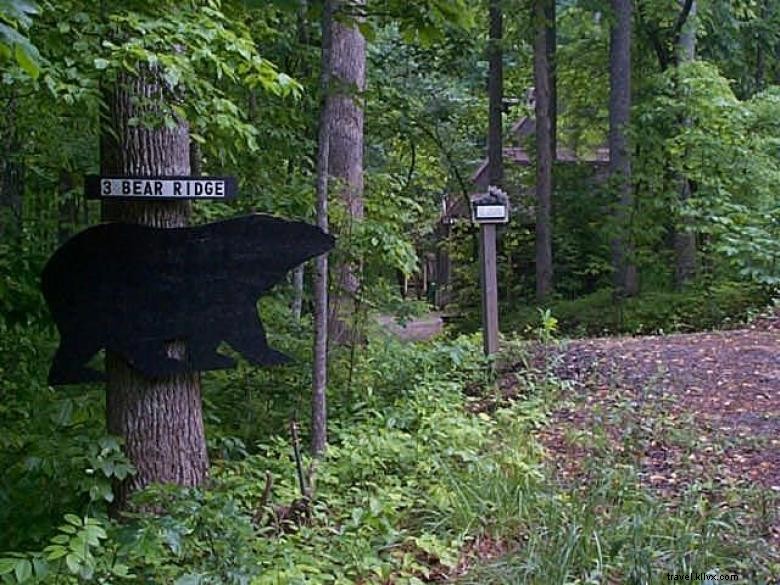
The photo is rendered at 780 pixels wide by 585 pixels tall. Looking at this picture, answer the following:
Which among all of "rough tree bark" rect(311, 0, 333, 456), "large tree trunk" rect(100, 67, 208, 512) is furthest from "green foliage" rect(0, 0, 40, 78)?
"rough tree bark" rect(311, 0, 333, 456)

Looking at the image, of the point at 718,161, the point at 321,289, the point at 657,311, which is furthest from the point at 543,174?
the point at 321,289

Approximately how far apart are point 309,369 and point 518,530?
2.03 meters

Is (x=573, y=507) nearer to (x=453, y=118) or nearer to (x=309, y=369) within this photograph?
(x=309, y=369)

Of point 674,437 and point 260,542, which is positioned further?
point 674,437

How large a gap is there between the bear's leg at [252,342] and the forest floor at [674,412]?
1423 millimetres

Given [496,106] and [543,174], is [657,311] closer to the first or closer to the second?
[543,174]

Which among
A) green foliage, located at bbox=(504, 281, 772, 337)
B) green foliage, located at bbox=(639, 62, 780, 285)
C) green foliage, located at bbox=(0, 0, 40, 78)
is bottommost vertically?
green foliage, located at bbox=(504, 281, 772, 337)

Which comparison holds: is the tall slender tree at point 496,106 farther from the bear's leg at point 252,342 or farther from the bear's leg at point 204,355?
the bear's leg at point 204,355

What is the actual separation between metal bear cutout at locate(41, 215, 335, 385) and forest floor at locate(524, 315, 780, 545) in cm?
161

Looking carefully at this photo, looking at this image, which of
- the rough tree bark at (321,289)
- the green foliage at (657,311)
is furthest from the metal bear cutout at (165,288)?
the green foliage at (657,311)

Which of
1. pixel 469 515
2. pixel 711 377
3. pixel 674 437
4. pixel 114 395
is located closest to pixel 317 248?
pixel 114 395

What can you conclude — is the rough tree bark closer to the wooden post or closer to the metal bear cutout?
the metal bear cutout

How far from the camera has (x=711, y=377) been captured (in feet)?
19.3

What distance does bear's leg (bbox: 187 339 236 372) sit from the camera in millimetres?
4012
